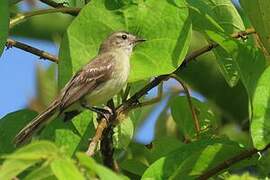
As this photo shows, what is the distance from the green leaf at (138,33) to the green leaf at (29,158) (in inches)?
44.5

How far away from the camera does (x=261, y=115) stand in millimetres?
2705

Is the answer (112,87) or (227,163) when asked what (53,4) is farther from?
(227,163)

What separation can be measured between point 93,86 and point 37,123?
4.47ft

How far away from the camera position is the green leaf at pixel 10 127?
349 centimetres

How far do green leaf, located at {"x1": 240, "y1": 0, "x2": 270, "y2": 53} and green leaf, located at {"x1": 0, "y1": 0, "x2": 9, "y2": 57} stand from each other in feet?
3.09

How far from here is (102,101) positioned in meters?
4.47

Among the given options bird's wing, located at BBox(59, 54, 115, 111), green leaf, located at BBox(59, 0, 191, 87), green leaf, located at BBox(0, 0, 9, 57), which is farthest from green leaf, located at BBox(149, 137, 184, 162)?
green leaf, located at BBox(0, 0, 9, 57)

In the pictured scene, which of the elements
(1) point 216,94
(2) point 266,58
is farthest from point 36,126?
(1) point 216,94

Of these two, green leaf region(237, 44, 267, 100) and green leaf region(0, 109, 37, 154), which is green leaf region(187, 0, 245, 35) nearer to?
green leaf region(237, 44, 267, 100)

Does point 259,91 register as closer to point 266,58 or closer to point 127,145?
point 266,58

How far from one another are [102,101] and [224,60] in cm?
120

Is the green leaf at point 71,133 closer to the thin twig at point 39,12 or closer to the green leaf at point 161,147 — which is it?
the green leaf at point 161,147

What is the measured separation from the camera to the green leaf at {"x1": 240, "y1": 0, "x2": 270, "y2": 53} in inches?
123

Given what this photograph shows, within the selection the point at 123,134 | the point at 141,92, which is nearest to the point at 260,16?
the point at 141,92
